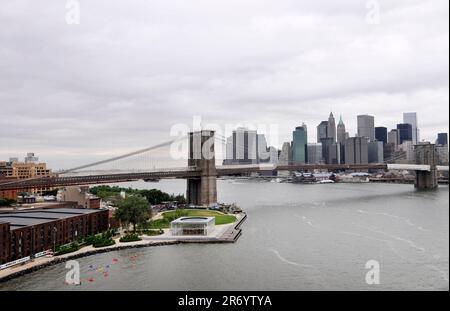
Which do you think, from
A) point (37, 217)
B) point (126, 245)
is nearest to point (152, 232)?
point (126, 245)

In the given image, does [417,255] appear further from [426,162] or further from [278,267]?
[426,162]

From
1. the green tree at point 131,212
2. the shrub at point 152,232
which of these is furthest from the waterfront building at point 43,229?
the shrub at point 152,232

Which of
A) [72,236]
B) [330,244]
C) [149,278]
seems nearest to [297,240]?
[330,244]

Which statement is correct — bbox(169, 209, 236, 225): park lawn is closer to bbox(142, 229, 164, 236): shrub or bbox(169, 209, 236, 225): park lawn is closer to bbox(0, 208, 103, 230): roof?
bbox(142, 229, 164, 236): shrub

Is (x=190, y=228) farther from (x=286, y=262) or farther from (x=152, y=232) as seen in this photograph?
(x=286, y=262)

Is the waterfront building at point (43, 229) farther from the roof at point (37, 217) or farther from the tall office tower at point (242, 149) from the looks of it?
the tall office tower at point (242, 149)
